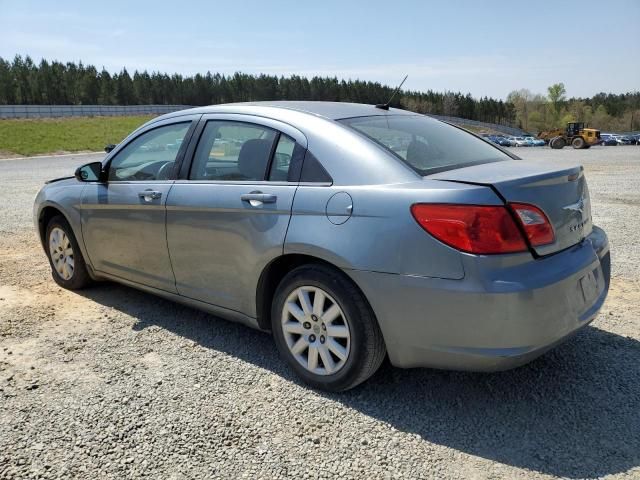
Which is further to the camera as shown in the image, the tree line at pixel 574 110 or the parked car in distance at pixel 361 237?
the tree line at pixel 574 110

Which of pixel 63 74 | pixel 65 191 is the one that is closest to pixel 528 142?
pixel 65 191

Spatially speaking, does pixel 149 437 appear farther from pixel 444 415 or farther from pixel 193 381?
pixel 444 415

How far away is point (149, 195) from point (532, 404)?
2.84 m

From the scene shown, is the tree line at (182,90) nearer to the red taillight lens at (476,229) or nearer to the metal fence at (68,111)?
the metal fence at (68,111)

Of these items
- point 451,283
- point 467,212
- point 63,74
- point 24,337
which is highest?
point 63,74

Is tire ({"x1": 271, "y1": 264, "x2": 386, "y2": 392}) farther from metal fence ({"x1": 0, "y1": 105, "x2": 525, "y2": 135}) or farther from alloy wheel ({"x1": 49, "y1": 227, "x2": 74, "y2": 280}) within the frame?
metal fence ({"x1": 0, "y1": 105, "x2": 525, "y2": 135})

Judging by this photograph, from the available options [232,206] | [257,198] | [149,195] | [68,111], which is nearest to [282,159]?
[257,198]

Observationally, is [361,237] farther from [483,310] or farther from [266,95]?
[266,95]

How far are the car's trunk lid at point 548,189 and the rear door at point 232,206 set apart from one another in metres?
0.93

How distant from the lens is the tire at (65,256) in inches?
188

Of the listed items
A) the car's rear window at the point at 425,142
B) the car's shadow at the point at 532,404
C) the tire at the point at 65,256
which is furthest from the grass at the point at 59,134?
the car's shadow at the point at 532,404

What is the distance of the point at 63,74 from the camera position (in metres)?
91.5

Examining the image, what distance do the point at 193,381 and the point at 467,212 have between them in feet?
6.22

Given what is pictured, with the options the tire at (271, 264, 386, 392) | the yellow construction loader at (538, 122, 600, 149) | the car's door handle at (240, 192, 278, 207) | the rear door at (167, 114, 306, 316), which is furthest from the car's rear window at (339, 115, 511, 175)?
the yellow construction loader at (538, 122, 600, 149)
